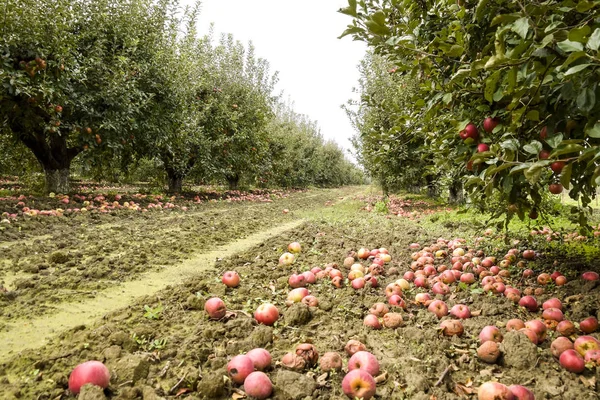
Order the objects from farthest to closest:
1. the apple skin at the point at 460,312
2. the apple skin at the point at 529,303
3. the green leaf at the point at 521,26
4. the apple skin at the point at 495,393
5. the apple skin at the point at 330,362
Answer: the apple skin at the point at 529,303, the apple skin at the point at 460,312, the apple skin at the point at 330,362, the apple skin at the point at 495,393, the green leaf at the point at 521,26

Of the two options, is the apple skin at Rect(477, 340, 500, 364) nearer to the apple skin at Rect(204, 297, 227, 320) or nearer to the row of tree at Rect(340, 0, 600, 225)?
the row of tree at Rect(340, 0, 600, 225)

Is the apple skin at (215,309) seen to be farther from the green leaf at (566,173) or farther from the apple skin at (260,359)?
the green leaf at (566,173)

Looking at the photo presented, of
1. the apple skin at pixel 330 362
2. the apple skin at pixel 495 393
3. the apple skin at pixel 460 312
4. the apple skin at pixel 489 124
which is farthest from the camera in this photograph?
the apple skin at pixel 460 312

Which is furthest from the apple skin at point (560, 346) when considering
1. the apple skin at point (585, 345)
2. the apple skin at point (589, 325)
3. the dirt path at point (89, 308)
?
the dirt path at point (89, 308)

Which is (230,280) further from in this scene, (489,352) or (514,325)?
(514,325)

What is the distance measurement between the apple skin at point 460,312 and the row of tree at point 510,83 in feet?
3.60

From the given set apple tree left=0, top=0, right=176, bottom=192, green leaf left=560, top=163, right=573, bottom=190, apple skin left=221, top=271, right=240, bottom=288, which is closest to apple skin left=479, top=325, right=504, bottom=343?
green leaf left=560, top=163, right=573, bottom=190

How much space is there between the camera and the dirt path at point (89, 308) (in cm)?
306

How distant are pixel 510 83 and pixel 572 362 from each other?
6.86ft

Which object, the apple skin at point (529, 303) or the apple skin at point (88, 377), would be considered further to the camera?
the apple skin at point (529, 303)

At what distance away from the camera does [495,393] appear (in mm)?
2209

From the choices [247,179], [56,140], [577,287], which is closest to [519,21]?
[577,287]

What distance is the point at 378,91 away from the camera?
17344 millimetres

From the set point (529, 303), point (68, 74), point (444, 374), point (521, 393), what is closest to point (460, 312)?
point (529, 303)
